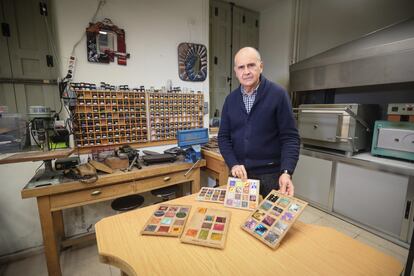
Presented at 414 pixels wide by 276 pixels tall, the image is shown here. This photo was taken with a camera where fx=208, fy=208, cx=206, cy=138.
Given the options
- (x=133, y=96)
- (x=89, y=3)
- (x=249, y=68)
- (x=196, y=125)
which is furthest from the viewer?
(x=196, y=125)

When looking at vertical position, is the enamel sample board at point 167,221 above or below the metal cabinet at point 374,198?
above

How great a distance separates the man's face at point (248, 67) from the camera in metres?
1.28

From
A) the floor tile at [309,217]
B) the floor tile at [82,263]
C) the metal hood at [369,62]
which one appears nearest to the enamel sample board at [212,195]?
the floor tile at [82,263]

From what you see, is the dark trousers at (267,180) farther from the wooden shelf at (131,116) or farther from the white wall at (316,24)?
the white wall at (316,24)

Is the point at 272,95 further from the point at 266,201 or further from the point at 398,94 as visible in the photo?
the point at 398,94

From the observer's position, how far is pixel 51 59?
76.2 inches

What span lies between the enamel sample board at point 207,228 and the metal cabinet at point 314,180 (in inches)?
81.4

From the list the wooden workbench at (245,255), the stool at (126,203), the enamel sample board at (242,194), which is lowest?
the stool at (126,203)

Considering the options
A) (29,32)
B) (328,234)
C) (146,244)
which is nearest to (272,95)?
(328,234)

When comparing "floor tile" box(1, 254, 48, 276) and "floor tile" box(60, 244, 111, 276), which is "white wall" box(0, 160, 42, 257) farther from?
"floor tile" box(60, 244, 111, 276)

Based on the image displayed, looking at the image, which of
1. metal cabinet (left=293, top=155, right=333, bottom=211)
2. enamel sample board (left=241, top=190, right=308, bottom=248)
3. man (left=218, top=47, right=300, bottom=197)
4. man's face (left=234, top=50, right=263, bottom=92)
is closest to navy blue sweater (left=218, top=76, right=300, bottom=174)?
man (left=218, top=47, right=300, bottom=197)

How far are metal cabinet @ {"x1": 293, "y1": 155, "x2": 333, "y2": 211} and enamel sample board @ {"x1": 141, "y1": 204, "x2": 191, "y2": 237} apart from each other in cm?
216

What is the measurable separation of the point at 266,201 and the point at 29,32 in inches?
93.8

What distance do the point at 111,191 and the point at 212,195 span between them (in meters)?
0.98
